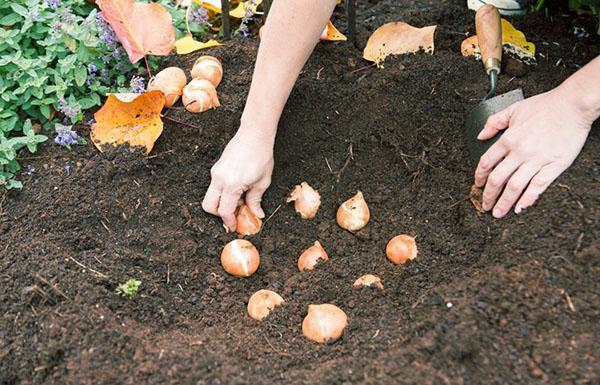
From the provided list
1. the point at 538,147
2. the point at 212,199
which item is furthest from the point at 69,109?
the point at 538,147

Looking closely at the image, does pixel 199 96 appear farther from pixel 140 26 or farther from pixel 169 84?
pixel 140 26

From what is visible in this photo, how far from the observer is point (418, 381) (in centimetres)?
138

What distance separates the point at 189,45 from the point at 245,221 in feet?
2.45

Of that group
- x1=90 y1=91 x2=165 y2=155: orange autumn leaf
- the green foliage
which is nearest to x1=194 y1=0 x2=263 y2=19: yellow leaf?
the green foliage

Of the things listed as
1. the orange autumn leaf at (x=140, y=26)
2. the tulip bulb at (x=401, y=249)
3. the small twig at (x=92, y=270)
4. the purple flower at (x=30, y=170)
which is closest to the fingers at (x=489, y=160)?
the tulip bulb at (x=401, y=249)

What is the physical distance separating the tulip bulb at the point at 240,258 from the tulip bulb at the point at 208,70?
0.61m

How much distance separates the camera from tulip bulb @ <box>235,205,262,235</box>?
6.24 ft

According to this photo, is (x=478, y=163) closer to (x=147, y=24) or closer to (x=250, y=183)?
(x=250, y=183)

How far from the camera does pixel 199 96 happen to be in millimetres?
2043

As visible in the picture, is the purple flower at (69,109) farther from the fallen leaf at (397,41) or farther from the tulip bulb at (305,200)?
the fallen leaf at (397,41)

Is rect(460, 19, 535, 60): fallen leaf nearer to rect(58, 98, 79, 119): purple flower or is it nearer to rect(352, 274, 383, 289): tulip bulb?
rect(352, 274, 383, 289): tulip bulb

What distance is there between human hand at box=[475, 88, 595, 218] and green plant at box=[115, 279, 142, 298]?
0.93 m

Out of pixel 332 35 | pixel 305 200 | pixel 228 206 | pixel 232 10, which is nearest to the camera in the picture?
pixel 228 206

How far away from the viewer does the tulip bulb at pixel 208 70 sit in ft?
7.04
